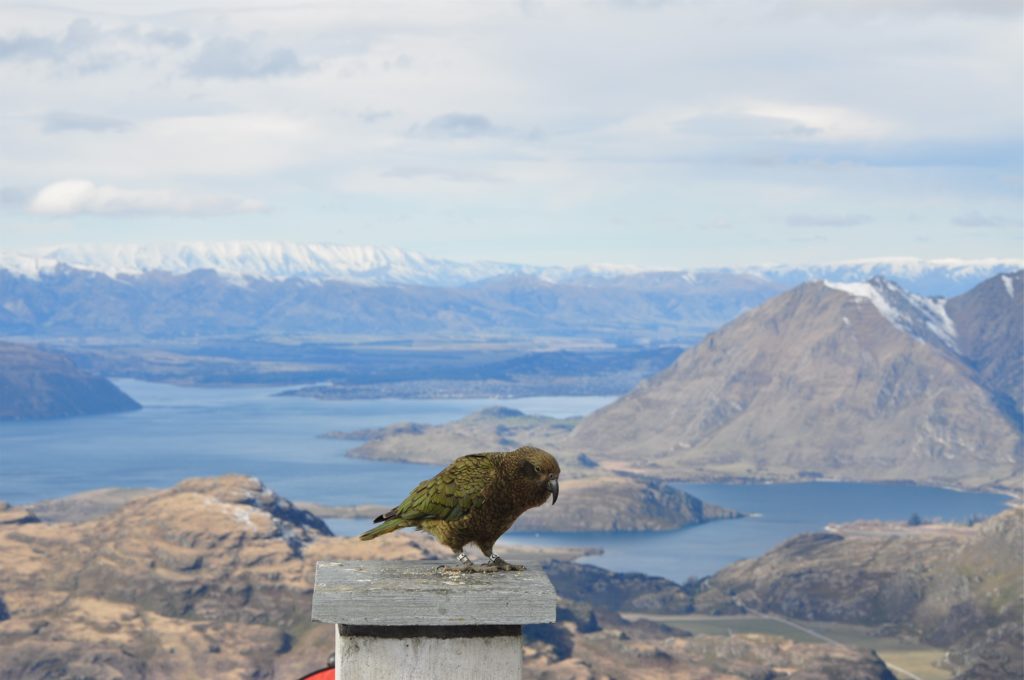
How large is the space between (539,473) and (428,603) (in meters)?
2.51

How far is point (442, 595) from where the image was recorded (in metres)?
13.9

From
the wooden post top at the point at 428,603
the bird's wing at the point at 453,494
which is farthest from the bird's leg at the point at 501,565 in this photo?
the wooden post top at the point at 428,603

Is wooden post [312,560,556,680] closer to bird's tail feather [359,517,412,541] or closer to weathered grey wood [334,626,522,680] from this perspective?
weathered grey wood [334,626,522,680]

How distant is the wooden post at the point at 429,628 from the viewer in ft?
44.9

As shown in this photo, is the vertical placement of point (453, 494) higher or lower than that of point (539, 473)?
lower

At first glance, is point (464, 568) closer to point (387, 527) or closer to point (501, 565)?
point (501, 565)

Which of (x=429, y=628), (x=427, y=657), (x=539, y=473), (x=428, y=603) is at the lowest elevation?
(x=427, y=657)

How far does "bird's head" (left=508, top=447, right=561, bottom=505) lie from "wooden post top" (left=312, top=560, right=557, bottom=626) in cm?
160

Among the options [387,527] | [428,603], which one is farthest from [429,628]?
[387,527]

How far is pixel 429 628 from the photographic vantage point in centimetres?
1385

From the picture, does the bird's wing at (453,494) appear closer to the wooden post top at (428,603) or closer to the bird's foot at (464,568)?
the bird's foot at (464,568)

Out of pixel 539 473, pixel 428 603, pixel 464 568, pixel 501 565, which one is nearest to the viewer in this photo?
pixel 428 603

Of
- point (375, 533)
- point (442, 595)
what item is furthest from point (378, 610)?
point (375, 533)

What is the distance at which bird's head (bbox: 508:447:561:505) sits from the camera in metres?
15.7
